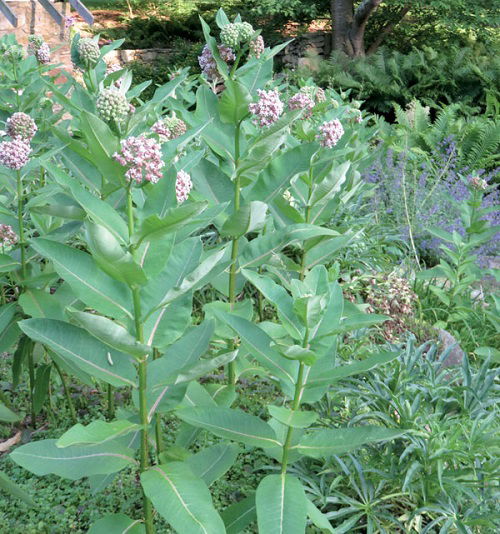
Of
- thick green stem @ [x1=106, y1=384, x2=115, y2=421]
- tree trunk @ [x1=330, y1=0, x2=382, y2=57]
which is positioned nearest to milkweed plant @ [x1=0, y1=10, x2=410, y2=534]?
thick green stem @ [x1=106, y1=384, x2=115, y2=421]

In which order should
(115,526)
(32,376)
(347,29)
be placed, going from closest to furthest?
(115,526) → (32,376) → (347,29)

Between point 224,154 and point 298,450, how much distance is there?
124cm

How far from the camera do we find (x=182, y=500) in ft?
5.51

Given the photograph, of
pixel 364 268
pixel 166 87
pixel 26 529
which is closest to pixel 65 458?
pixel 26 529

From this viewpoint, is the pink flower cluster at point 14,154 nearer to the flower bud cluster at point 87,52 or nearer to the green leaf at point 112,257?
the flower bud cluster at point 87,52

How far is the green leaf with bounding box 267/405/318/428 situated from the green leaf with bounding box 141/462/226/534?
0.30m

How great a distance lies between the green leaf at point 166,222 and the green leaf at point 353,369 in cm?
68

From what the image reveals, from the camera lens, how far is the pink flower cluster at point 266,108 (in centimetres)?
253

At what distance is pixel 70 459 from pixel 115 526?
11.4 inches

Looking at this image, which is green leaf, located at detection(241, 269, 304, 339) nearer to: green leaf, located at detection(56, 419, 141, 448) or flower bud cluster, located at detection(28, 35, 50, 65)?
green leaf, located at detection(56, 419, 141, 448)

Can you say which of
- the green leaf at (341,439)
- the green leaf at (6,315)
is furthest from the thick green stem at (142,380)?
the green leaf at (6,315)

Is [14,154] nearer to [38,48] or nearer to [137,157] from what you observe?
[137,157]

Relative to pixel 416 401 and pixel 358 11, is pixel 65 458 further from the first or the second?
pixel 358 11

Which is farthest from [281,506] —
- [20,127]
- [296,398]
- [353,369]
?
[20,127]
